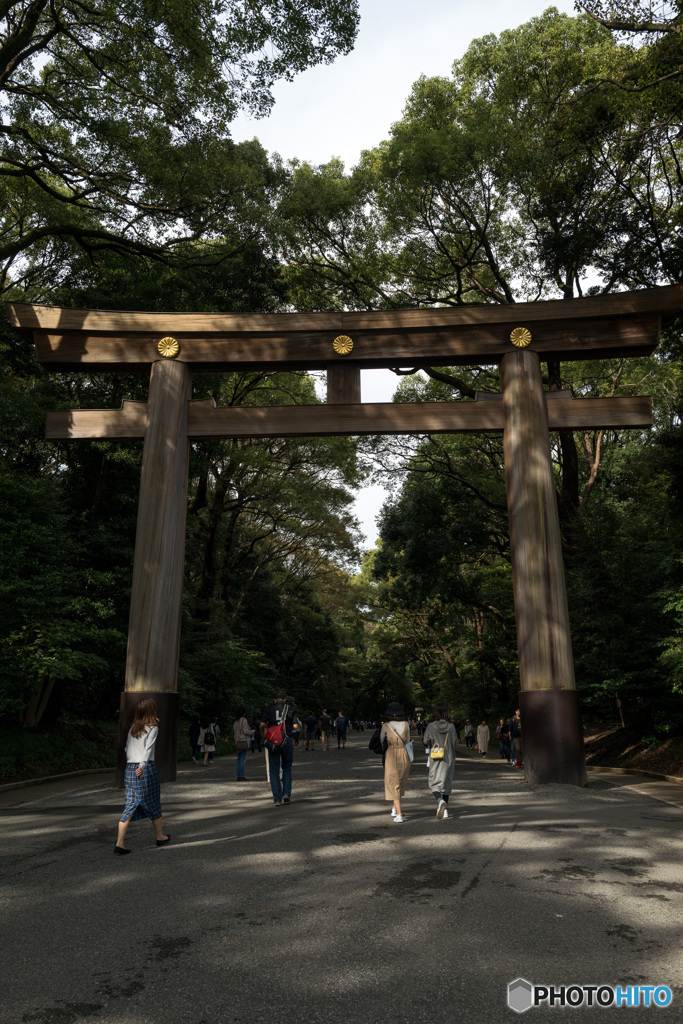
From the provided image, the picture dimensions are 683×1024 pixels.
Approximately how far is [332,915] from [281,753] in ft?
14.9

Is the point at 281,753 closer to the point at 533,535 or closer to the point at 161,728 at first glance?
the point at 161,728

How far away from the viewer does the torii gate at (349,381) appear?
10.7m

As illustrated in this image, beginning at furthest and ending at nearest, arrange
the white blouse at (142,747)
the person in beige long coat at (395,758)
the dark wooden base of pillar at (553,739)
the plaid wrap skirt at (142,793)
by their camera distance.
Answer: the dark wooden base of pillar at (553,739) < the person in beige long coat at (395,758) < the white blouse at (142,747) < the plaid wrap skirt at (142,793)

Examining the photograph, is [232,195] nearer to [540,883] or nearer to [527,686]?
[527,686]

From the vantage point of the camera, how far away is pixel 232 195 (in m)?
17.9

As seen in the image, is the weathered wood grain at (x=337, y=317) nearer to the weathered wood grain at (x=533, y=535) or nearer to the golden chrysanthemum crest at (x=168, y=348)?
the golden chrysanthemum crest at (x=168, y=348)

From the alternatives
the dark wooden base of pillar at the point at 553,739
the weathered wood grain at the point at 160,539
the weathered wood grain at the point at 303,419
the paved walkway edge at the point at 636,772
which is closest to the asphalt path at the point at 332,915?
the dark wooden base of pillar at the point at 553,739

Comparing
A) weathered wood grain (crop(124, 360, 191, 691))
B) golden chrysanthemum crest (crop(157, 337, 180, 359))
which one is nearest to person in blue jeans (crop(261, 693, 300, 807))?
weathered wood grain (crop(124, 360, 191, 691))

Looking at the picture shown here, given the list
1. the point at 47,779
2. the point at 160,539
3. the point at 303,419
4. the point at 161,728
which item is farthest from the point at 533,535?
the point at 47,779

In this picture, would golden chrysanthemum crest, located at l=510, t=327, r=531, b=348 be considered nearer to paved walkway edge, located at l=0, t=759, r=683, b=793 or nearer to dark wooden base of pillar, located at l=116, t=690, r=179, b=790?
dark wooden base of pillar, located at l=116, t=690, r=179, b=790

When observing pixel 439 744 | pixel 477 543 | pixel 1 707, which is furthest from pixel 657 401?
pixel 1 707

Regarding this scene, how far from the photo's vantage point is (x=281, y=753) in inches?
340

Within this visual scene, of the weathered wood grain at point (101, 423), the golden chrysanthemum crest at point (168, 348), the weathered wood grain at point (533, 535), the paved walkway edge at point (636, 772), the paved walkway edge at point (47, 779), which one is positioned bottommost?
the paved walkway edge at point (636, 772)

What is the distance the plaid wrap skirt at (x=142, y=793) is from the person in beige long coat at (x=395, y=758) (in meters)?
2.59
